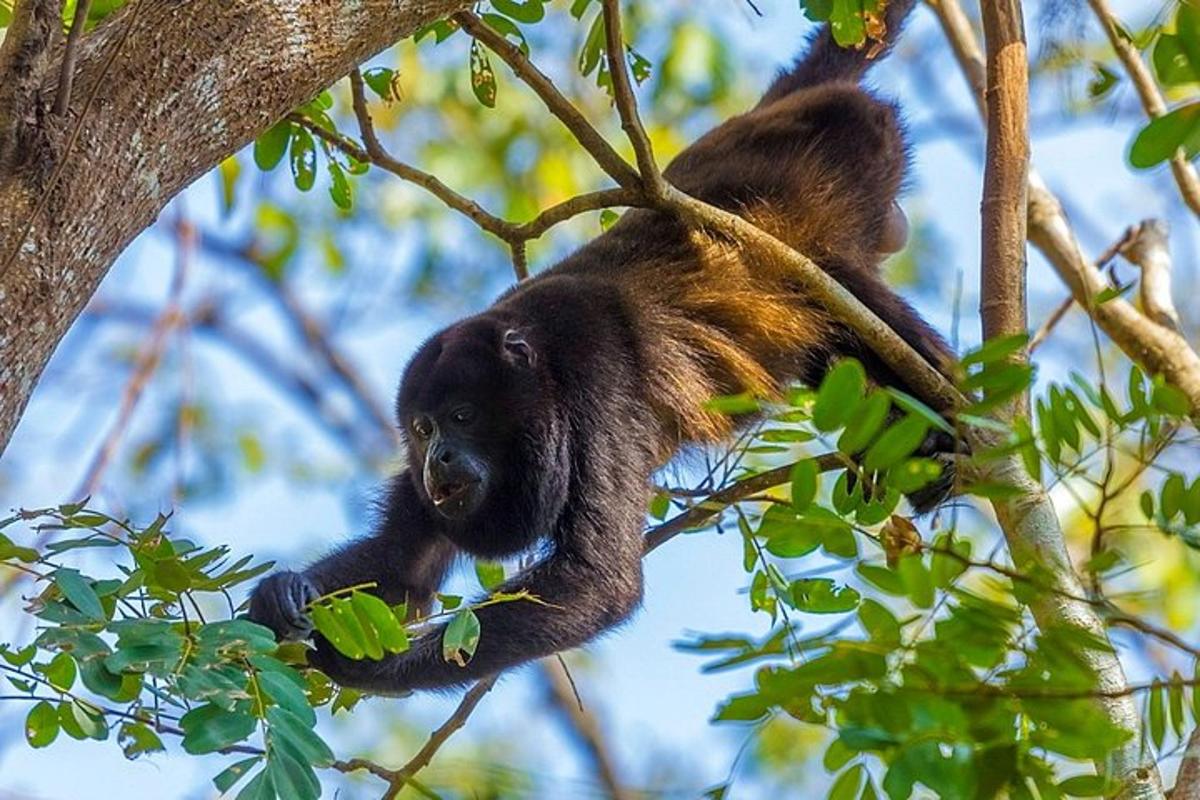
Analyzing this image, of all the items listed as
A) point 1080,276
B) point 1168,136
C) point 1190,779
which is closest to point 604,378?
point 1080,276

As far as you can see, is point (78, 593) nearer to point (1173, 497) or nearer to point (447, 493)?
point (1173, 497)

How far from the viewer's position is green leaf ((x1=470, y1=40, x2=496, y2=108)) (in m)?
3.35

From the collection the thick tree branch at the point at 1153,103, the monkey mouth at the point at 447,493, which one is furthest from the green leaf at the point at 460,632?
the thick tree branch at the point at 1153,103

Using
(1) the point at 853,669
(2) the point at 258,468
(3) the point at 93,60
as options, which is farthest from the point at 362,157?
(2) the point at 258,468

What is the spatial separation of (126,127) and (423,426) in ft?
5.41

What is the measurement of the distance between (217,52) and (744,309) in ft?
6.03

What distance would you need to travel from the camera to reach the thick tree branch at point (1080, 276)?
3.63 metres

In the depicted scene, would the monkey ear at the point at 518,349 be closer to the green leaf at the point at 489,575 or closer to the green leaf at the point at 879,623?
the green leaf at the point at 489,575

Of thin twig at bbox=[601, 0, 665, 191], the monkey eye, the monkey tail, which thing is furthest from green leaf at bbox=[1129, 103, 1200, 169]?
the monkey tail

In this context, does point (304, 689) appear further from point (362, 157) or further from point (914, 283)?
point (914, 283)

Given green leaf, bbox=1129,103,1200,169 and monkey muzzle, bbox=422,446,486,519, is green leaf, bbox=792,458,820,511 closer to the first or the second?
green leaf, bbox=1129,103,1200,169

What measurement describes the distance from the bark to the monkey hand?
38.8 inches

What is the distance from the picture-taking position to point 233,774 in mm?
1887

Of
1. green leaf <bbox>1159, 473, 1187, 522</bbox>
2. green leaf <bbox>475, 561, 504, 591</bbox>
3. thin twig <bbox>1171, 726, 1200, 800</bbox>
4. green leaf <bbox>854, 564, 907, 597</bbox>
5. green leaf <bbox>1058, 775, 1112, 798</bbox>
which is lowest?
green leaf <bbox>1058, 775, 1112, 798</bbox>
